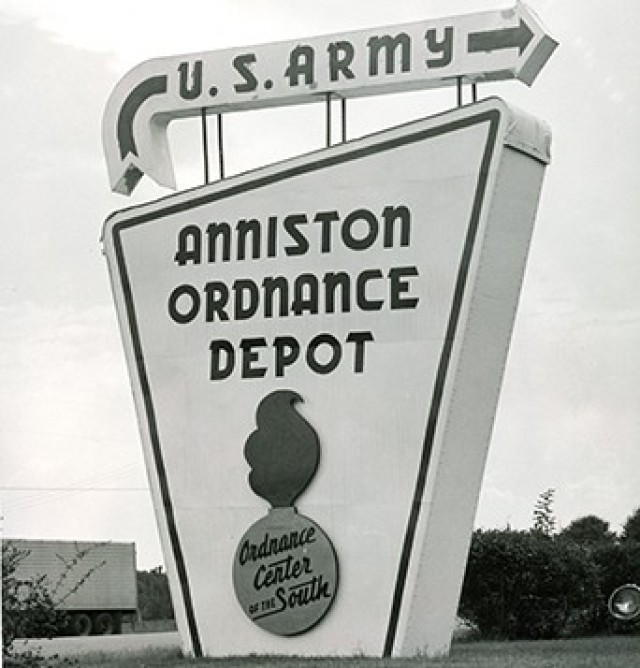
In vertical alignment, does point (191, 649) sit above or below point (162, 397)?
below

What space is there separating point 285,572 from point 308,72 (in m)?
6.43

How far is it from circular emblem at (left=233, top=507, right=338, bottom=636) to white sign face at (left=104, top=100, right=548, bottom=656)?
24 millimetres

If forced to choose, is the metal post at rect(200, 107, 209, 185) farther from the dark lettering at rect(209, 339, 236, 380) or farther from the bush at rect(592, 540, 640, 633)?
the bush at rect(592, 540, 640, 633)

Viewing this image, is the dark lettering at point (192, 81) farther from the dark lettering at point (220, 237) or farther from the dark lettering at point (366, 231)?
the dark lettering at point (366, 231)

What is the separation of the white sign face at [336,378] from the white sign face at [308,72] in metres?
1.08

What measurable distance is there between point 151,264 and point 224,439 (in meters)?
2.63

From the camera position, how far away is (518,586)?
92.3 ft

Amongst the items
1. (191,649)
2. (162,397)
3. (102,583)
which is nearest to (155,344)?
(162,397)

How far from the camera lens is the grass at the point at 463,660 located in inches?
728

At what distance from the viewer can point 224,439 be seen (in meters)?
20.6

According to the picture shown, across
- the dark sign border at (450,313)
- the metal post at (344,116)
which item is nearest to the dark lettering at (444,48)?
the dark sign border at (450,313)

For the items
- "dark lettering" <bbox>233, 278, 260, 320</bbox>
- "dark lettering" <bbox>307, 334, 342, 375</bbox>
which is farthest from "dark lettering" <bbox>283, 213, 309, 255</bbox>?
"dark lettering" <bbox>307, 334, 342, 375</bbox>

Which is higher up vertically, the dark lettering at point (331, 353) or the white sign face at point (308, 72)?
the white sign face at point (308, 72)

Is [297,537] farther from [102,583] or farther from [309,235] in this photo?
[102,583]
